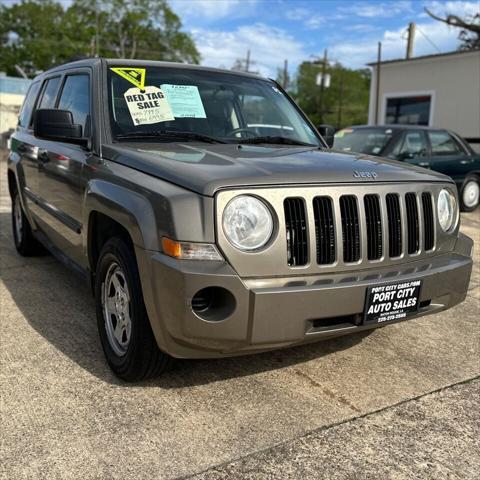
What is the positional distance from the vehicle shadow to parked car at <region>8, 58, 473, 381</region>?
22 centimetres

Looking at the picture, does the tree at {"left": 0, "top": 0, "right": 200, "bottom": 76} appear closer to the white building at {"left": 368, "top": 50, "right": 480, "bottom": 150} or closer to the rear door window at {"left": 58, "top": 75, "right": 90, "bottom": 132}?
the white building at {"left": 368, "top": 50, "right": 480, "bottom": 150}

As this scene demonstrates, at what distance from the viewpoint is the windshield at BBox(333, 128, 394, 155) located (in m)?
8.97

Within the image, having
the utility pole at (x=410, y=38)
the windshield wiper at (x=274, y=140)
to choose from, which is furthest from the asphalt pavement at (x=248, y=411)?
the utility pole at (x=410, y=38)

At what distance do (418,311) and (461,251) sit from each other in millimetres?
565

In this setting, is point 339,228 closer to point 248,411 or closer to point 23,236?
point 248,411

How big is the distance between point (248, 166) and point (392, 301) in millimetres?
1010

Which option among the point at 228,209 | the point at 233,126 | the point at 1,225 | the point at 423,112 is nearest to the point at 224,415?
the point at 228,209

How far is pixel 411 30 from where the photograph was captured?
30531 millimetres

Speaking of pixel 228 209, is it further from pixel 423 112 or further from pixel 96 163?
pixel 423 112

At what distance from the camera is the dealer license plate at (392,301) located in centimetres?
276

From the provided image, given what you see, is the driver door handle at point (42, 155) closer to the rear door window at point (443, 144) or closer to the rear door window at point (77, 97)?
the rear door window at point (77, 97)

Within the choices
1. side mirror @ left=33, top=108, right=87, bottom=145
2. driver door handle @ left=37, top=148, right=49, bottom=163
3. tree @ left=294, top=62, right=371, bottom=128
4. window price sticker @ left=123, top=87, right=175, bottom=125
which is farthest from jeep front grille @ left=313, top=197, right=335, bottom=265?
tree @ left=294, top=62, right=371, bottom=128

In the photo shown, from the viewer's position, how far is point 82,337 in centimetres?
365

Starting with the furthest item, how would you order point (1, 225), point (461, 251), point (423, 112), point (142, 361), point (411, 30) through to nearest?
point (411, 30) < point (423, 112) < point (1, 225) < point (461, 251) < point (142, 361)
